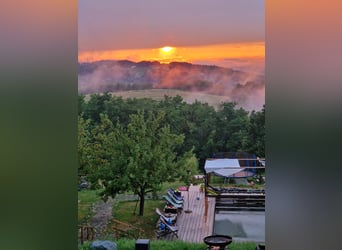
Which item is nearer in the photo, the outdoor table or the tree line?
the outdoor table

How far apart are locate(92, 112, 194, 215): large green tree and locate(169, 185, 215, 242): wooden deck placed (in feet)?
0.70

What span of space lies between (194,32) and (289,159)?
2213 millimetres

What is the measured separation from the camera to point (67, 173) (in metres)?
0.74

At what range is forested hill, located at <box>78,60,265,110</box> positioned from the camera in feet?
9.77

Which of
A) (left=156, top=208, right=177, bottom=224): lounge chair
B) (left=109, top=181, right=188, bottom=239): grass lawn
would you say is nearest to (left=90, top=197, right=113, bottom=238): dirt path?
(left=109, top=181, right=188, bottom=239): grass lawn

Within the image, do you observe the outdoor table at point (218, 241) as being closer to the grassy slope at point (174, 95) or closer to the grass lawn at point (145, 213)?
the grass lawn at point (145, 213)

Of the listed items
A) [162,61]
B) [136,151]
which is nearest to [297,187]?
[162,61]

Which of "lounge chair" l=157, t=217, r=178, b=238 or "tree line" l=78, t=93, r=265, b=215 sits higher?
"tree line" l=78, t=93, r=265, b=215

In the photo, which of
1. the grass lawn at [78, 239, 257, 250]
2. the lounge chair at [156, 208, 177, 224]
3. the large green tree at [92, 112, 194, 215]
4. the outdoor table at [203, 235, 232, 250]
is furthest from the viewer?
the large green tree at [92, 112, 194, 215]

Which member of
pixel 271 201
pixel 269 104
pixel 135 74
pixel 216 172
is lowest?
pixel 216 172

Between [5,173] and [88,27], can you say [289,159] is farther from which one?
[88,27]

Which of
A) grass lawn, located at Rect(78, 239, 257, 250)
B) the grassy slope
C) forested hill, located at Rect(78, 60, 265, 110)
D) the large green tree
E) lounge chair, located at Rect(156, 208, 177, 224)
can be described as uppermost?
forested hill, located at Rect(78, 60, 265, 110)

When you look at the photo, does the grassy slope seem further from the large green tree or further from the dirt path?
the dirt path

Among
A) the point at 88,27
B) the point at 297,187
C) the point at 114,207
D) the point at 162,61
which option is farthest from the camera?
the point at 114,207
